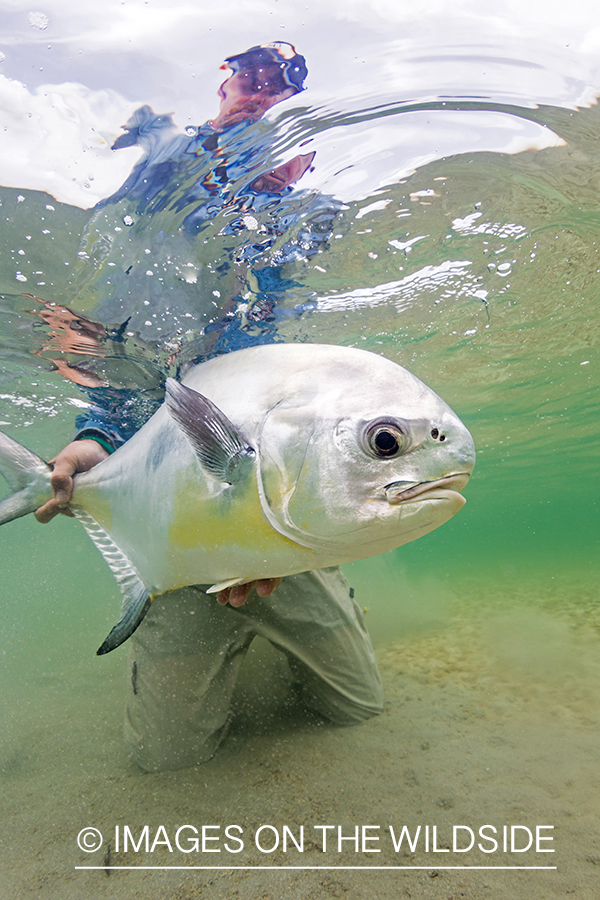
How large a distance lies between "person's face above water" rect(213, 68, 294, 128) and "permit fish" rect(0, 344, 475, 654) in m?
2.72

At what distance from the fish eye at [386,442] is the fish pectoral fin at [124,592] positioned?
118 cm

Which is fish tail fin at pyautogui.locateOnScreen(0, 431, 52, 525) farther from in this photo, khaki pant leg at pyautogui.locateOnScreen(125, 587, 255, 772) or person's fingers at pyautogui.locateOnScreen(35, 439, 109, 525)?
khaki pant leg at pyautogui.locateOnScreen(125, 587, 255, 772)

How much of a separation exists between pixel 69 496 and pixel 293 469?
164 cm

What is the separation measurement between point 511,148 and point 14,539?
47858 mm

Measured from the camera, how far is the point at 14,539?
40938mm

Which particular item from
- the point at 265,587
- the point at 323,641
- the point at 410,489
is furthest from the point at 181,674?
the point at 410,489

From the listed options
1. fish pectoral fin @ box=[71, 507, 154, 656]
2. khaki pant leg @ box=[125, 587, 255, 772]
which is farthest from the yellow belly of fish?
khaki pant leg @ box=[125, 587, 255, 772]

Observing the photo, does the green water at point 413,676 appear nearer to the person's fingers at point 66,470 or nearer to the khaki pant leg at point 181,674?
the khaki pant leg at point 181,674

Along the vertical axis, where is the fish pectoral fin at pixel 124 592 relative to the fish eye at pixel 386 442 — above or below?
below

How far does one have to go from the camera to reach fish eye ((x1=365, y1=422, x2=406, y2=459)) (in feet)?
4.32

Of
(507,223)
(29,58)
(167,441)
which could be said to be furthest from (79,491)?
(507,223)

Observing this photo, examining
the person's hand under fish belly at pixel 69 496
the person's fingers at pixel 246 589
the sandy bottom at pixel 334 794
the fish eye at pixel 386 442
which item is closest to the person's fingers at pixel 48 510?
the person's hand under fish belly at pixel 69 496

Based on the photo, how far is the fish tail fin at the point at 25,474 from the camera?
2406 millimetres

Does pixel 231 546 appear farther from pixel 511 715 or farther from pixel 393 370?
pixel 511 715
